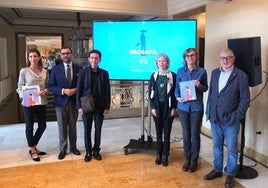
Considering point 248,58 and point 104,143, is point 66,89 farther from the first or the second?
point 248,58

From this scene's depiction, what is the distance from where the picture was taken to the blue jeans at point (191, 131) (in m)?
3.13

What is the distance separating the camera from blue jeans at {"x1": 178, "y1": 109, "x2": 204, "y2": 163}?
3.13m

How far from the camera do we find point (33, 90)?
11.2 feet

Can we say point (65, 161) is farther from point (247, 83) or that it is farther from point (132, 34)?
point (247, 83)

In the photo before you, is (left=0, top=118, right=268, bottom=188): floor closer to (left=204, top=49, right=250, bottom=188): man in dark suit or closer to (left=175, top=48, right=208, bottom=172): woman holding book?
(left=204, top=49, right=250, bottom=188): man in dark suit

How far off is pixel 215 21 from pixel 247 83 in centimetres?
201

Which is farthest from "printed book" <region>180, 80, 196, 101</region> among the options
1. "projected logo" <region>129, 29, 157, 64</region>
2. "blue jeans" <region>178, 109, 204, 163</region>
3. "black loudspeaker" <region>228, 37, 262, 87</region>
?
"projected logo" <region>129, 29, 157, 64</region>

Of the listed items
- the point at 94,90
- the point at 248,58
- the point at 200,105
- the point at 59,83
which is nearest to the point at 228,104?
the point at 200,105

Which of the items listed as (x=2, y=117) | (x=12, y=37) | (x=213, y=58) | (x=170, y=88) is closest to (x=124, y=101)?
(x=213, y=58)

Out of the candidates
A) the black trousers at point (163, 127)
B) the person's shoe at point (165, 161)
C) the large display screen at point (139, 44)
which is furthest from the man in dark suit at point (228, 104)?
the large display screen at point (139, 44)

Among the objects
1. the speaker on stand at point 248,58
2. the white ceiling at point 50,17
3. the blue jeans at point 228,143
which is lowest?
the blue jeans at point 228,143

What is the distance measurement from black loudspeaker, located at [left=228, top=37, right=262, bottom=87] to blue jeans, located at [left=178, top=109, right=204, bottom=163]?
26.8 inches

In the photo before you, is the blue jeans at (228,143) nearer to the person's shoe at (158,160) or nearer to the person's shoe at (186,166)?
the person's shoe at (186,166)

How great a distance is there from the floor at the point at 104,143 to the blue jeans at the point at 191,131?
0.48 meters
